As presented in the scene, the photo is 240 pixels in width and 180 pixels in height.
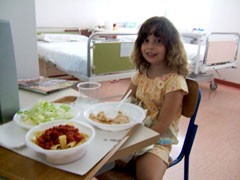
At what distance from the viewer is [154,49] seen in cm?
123

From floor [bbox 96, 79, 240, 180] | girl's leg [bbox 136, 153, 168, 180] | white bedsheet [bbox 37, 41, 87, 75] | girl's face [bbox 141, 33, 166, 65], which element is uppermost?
girl's face [bbox 141, 33, 166, 65]

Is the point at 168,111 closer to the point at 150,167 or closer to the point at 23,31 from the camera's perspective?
the point at 150,167

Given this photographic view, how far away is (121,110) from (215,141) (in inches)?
68.7

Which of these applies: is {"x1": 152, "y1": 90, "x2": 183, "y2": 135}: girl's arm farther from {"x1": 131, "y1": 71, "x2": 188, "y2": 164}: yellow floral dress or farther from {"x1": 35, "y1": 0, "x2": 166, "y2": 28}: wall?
{"x1": 35, "y1": 0, "x2": 166, "y2": 28}: wall

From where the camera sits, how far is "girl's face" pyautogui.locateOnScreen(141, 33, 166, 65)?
1.23 metres

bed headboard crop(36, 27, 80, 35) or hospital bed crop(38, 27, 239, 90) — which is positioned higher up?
bed headboard crop(36, 27, 80, 35)

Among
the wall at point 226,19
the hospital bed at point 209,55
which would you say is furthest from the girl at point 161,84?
the wall at point 226,19

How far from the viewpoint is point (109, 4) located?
5.41m

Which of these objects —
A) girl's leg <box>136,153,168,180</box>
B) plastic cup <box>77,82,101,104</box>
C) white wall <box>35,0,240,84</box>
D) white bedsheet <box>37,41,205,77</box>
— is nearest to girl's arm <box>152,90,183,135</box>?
girl's leg <box>136,153,168,180</box>

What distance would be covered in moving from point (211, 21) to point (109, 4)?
8.13 feet

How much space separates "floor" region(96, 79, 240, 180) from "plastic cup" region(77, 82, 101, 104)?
107 cm

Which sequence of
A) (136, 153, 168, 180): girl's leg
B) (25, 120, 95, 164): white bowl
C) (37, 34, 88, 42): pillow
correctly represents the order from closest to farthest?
(25, 120, 95, 164): white bowl → (136, 153, 168, 180): girl's leg → (37, 34, 88, 42): pillow

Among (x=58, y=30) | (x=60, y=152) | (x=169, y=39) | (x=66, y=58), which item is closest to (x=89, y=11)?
(x=58, y=30)

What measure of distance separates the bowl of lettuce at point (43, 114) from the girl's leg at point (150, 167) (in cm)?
40
